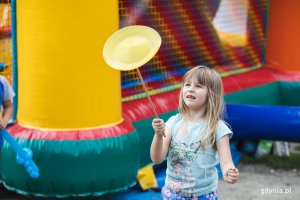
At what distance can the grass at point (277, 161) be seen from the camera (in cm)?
541

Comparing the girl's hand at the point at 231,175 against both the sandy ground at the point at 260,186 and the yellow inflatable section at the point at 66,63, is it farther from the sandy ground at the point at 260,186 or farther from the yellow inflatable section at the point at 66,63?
the sandy ground at the point at 260,186

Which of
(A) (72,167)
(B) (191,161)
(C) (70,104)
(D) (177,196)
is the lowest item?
(A) (72,167)

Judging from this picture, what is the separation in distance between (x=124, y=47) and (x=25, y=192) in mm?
1705

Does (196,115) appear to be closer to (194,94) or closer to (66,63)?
(194,94)

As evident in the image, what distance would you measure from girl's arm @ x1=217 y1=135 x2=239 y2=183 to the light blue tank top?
0.09ft

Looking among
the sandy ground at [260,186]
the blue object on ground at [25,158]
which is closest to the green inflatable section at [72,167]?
the blue object on ground at [25,158]

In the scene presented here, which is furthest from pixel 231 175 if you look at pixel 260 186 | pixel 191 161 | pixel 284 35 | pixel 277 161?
pixel 284 35

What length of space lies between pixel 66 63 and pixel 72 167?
618 mm

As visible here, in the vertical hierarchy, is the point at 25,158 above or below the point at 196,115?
below

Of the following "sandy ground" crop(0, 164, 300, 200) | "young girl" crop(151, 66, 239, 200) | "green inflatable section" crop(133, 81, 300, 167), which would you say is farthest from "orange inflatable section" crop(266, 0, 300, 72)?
"young girl" crop(151, 66, 239, 200)

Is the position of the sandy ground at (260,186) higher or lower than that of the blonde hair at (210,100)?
lower

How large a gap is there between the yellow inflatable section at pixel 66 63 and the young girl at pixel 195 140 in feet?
4.07

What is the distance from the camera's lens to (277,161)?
18.0 feet

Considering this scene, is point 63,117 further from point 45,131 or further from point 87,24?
point 87,24
